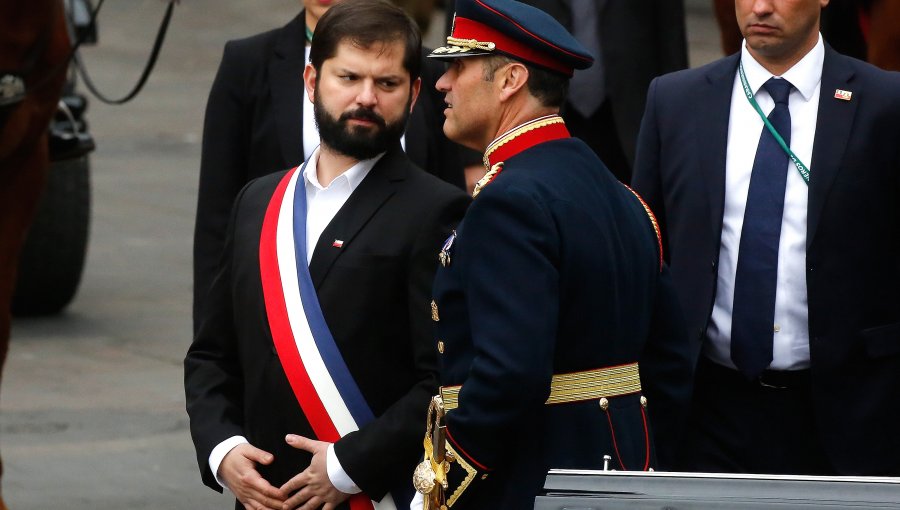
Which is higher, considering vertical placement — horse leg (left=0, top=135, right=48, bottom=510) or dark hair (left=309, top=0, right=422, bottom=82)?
dark hair (left=309, top=0, right=422, bottom=82)

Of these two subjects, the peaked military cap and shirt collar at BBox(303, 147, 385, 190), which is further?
shirt collar at BBox(303, 147, 385, 190)

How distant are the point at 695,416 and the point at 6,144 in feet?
9.64

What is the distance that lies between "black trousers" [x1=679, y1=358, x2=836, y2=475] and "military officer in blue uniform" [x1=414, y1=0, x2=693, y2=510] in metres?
0.76

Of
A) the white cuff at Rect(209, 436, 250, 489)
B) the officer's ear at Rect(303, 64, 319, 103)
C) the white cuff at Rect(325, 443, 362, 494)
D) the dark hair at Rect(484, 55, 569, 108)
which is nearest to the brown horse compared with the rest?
the officer's ear at Rect(303, 64, 319, 103)

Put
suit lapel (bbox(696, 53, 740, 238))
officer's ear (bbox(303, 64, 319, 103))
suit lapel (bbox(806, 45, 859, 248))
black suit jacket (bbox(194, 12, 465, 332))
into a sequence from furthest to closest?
black suit jacket (bbox(194, 12, 465, 332))
suit lapel (bbox(696, 53, 740, 238))
suit lapel (bbox(806, 45, 859, 248))
officer's ear (bbox(303, 64, 319, 103))

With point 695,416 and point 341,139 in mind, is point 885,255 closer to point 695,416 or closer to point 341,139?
point 695,416

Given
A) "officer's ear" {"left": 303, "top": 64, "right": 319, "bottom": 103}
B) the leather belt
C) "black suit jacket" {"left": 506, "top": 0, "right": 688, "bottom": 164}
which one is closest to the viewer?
the leather belt

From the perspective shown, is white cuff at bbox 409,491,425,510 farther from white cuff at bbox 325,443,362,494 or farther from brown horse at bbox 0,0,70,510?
brown horse at bbox 0,0,70,510

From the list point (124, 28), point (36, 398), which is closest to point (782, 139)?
point (36, 398)

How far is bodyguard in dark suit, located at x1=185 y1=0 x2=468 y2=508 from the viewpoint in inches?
149

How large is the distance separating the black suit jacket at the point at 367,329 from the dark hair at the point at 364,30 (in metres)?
0.24

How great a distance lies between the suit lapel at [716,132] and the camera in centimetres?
432

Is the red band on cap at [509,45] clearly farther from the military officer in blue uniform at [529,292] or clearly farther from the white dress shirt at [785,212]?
the white dress shirt at [785,212]

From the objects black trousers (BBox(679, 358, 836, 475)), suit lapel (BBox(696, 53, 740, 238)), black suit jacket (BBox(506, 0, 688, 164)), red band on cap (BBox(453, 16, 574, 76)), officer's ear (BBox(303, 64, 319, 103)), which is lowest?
black trousers (BBox(679, 358, 836, 475))
